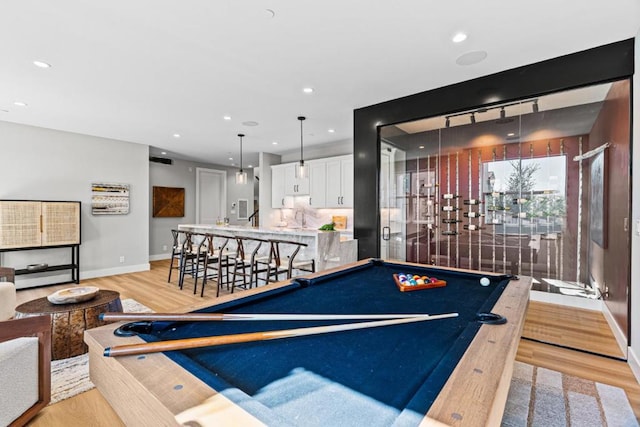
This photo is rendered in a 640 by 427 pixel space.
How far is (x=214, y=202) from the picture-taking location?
8953 millimetres

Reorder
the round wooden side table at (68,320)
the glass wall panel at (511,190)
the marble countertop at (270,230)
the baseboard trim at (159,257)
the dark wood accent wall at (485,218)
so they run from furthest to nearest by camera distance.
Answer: the baseboard trim at (159,257), the marble countertop at (270,230), the dark wood accent wall at (485,218), the glass wall panel at (511,190), the round wooden side table at (68,320)

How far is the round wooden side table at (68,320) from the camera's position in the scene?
2.31 metres

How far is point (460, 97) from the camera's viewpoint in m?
3.42

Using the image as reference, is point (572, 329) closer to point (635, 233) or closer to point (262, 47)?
point (635, 233)

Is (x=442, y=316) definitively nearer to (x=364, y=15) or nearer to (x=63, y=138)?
(x=364, y=15)

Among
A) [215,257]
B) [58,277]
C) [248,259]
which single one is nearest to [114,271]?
[58,277]

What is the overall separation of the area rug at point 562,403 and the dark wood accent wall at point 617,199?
89cm

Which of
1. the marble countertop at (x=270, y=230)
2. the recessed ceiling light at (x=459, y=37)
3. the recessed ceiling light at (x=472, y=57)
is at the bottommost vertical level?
the marble countertop at (x=270, y=230)

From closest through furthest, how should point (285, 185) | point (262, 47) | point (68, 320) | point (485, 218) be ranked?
1. point (68, 320)
2. point (262, 47)
3. point (485, 218)
4. point (285, 185)

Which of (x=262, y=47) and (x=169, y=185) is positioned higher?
(x=262, y=47)

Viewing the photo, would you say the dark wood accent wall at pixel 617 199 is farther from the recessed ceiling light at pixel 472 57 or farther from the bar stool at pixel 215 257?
the bar stool at pixel 215 257

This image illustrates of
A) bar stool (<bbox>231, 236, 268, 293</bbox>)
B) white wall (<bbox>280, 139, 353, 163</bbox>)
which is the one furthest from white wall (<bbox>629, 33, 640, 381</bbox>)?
white wall (<bbox>280, 139, 353, 163</bbox>)

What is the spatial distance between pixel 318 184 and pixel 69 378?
199 inches

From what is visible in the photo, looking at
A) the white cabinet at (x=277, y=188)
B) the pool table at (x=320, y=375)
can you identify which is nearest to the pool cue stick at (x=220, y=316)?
the pool table at (x=320, y=375)
